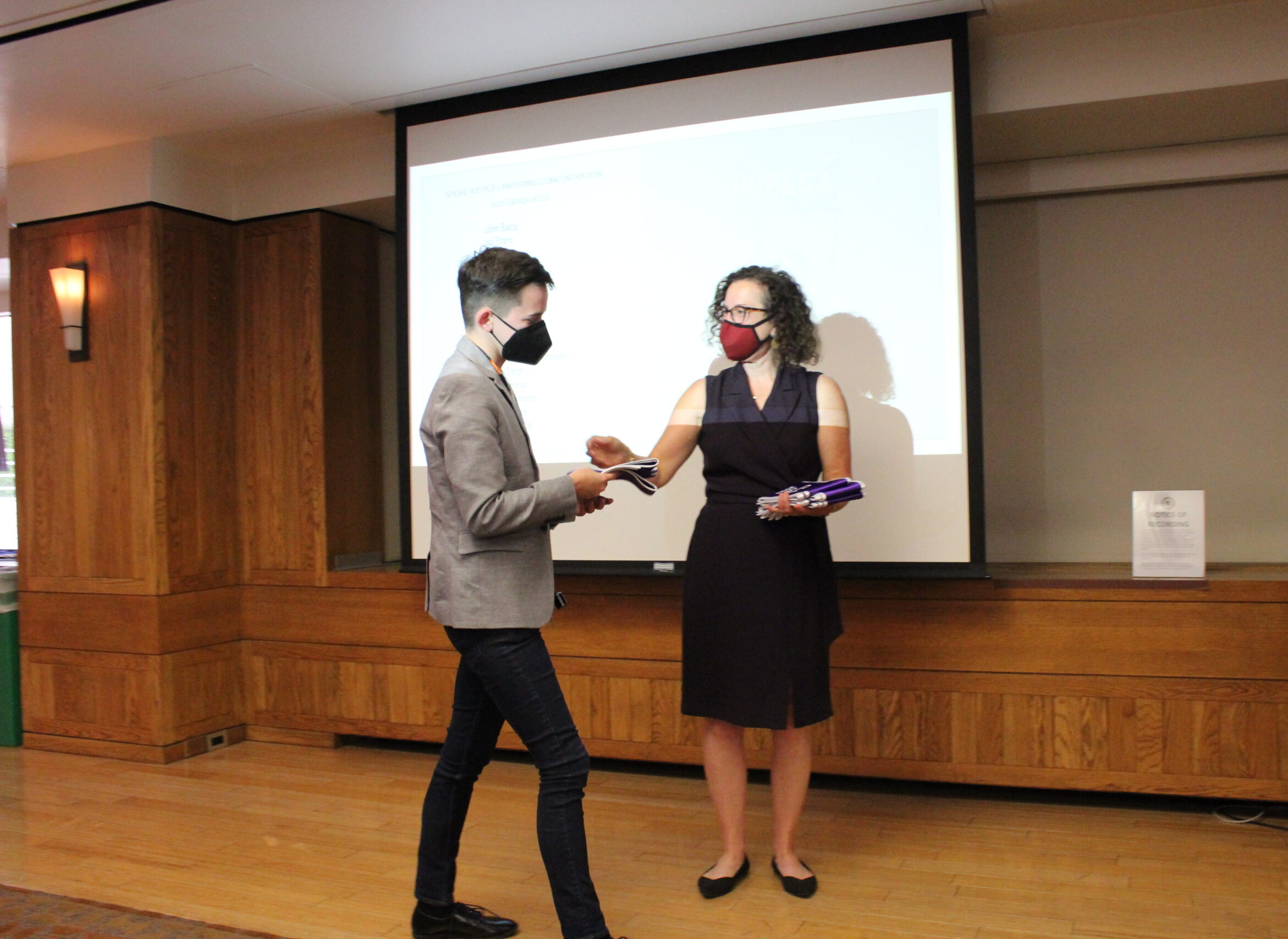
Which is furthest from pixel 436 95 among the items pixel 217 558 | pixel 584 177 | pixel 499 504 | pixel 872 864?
pixel 872 864

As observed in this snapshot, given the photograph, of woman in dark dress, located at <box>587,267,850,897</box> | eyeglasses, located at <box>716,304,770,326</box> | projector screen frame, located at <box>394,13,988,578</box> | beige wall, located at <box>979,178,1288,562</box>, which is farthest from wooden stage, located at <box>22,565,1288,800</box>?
eyeglasses, located at <box>716,304,770,326</box>

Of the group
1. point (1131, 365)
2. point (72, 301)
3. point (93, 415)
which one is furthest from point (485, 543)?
point (72, 301)

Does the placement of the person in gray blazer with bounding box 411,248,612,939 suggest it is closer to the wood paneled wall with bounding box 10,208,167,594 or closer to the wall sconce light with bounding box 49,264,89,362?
the wood paneled wall with bounding box 10,208,167,594

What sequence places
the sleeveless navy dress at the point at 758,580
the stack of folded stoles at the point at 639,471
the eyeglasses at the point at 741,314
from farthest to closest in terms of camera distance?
the eyeglasses at the point at 741,314, the sleeveless navy dress at the point at 758,580, the stack of folded stoles at the point at 639,471

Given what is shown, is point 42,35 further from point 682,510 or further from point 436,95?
point 682,510

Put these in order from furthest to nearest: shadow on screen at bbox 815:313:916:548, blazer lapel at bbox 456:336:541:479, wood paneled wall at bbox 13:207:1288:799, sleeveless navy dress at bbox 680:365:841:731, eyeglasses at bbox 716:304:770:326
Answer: wood paneled wall at bbox 13:207:1288:799
shadow on screen at bbox 815:313:916:548
eyeglasses at bbox 716:304:770:326
sleeveless navy dress at bbox 680:365:841:731
blazer lapel at bbox 456:336:541:479

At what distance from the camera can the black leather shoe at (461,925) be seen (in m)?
2.25

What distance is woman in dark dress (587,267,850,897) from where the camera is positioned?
246 centimetres

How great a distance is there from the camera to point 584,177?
3.56m

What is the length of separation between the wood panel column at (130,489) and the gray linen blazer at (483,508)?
8.03ft

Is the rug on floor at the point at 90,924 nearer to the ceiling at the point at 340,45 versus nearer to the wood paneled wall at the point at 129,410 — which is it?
the wood paneled wall at the point at 129,410

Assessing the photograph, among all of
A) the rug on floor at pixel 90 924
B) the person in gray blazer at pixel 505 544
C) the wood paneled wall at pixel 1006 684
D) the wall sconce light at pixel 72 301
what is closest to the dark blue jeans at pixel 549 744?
the person in gray blazer at pixel 505 544

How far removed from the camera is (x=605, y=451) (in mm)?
2381

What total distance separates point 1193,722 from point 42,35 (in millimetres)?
4014
